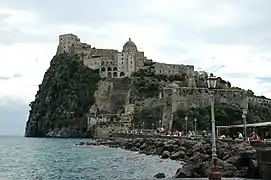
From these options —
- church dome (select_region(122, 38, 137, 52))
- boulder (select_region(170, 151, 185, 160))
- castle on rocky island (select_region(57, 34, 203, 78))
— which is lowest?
boulder (select_region(170, 151, 185, 160))

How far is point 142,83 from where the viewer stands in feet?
466

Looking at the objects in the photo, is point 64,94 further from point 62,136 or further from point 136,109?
point 136,109

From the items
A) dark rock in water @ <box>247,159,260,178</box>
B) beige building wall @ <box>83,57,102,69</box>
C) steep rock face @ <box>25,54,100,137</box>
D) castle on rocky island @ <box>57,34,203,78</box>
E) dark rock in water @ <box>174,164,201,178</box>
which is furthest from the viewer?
beige building wall @ <box>83,57,102,69</box>

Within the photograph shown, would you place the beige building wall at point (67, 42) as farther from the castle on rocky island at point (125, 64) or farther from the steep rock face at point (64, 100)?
the castle on rocky island at point (125, 64)

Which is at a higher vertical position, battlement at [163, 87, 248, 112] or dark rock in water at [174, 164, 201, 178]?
battlement at [163, 87, 248, 112]

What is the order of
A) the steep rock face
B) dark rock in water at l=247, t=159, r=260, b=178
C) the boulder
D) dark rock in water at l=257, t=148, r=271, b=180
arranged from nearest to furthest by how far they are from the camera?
dark rock in water at l=257, t=148, r=271, b=180, dark rock in water at l=247, t=159, r=260, b=178, the boulder, the steep rock face

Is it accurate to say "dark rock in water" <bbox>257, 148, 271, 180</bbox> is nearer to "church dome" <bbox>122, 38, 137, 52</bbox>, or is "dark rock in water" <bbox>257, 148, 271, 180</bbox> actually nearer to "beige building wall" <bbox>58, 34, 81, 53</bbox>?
"church dome" <bbox>122, 38, 137, 52</bbox>

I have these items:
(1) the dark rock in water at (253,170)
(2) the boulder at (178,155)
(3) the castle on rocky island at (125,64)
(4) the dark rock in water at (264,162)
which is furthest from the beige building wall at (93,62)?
(4) the dark rock in water at (264,162)

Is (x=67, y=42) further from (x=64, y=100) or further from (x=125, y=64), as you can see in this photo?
(x=125, y=64)

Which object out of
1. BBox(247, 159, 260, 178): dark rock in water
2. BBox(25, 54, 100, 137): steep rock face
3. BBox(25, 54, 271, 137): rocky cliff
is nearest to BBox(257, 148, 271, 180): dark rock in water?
BBox(247, 159, 260, 178): dark rock in water

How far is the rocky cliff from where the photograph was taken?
122m

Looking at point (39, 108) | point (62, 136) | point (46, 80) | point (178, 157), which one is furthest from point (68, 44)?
point (178, 157)

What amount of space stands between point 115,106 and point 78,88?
58.3ft

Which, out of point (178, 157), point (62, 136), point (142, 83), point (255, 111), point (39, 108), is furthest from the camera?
point (39, 108)
